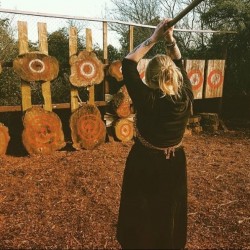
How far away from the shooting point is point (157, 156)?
221 cm

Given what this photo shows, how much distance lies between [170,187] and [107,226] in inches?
55.9

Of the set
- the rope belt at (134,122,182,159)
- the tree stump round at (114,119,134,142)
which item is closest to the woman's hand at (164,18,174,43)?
the rope belt at (134,122,182,159)

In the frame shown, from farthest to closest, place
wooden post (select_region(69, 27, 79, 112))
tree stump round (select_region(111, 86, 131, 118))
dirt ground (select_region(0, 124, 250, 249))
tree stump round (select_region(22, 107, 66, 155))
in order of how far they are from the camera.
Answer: tree stump round (select_region(111, 86, 131, 118)), wooden post (select_region(69, 27, 79, 112)), tree stump round (select_region(22, 107, 66, 155)), dirt ground (select_region(0, 124, 250, 249))

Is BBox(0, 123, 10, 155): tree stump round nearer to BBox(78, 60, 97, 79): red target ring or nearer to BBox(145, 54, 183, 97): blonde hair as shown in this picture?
BBox(78, 60, 97, 79): red target ring

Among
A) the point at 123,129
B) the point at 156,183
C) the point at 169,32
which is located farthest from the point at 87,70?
the point at 156,183

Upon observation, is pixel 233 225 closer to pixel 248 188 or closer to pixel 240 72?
pixel 248 188

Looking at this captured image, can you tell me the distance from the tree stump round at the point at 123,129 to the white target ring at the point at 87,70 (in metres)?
1.20

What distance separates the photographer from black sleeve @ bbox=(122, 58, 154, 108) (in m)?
2.00

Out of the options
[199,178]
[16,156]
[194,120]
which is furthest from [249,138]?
[16,156]

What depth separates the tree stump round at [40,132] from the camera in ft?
18.6

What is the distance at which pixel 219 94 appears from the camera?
871 cm

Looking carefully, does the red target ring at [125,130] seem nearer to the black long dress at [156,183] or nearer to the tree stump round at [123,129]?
the tree stump round at [123,129]

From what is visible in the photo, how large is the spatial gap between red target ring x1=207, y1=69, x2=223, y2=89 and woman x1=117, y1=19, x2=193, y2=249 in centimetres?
630

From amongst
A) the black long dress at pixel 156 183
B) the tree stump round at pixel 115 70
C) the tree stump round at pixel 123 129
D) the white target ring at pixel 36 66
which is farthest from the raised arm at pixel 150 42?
the tree stump round at pixel 123 129
